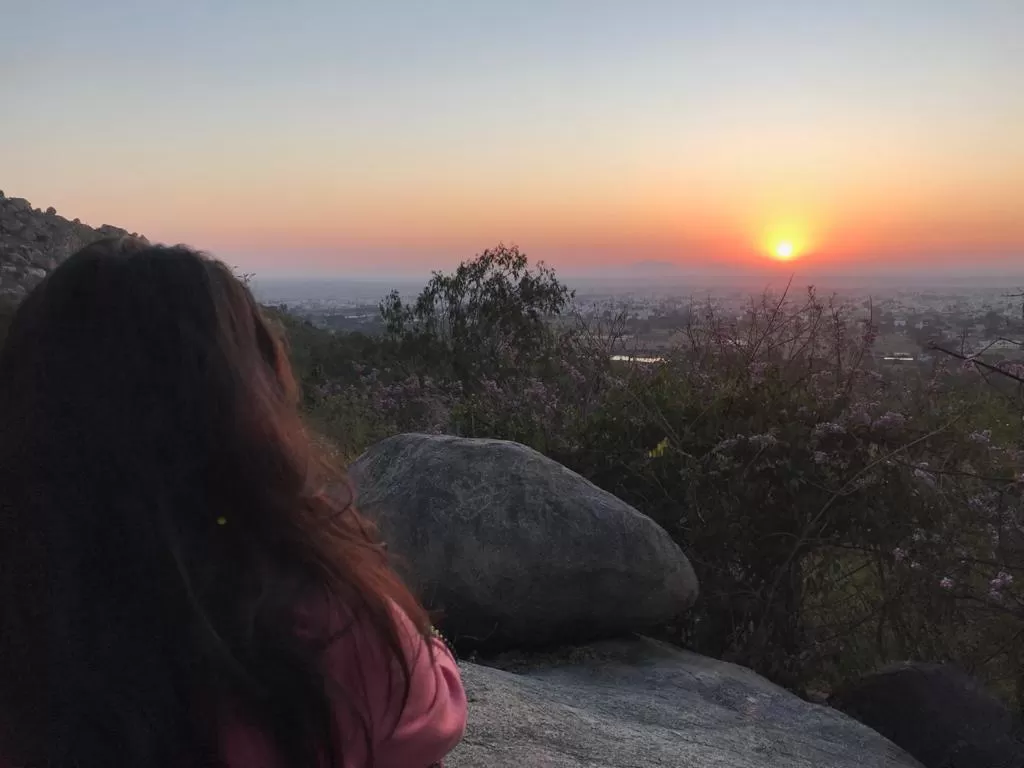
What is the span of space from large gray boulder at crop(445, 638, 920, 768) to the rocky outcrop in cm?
25

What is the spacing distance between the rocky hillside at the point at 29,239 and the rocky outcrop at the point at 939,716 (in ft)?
51.5

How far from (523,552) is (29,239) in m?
19.0

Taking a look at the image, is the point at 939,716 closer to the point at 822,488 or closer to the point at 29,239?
the point at 822,488

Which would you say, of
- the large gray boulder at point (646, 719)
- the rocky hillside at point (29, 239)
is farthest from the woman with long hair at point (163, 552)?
the rocky hillside at point (29, 239)

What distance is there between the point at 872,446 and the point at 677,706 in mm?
1954

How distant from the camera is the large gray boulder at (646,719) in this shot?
312cm

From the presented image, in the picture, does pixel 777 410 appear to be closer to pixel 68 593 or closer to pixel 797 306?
pixel 797 306

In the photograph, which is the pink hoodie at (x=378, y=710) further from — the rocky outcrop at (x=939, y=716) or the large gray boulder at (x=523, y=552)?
the rocky outcrop at (x=939, y=716)

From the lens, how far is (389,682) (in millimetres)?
1464

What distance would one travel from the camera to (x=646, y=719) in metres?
3.65

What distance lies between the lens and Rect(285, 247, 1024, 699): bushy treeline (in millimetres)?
4520

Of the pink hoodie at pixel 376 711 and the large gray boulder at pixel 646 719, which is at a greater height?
the pink hoodie at pixel 376 711

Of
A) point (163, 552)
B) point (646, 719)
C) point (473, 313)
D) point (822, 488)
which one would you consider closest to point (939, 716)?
point (822, 488)

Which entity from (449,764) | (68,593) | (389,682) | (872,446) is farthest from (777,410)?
(68,593)
